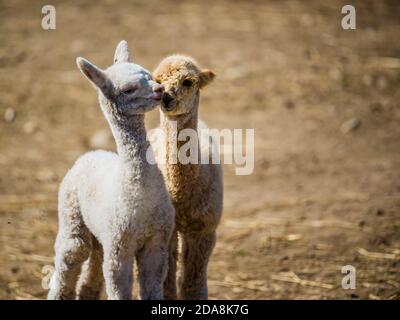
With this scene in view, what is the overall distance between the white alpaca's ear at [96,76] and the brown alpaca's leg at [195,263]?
5.21 ft

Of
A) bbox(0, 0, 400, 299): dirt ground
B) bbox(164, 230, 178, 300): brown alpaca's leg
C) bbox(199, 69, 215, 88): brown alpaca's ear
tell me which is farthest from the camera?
bbox(0, 0, 400, 299): dirt ground

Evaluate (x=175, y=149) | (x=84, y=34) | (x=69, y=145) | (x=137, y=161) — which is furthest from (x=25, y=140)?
(x=137, y=161)

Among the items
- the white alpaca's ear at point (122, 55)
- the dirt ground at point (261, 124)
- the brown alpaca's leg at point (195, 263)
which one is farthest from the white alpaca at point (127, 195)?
the dirt ground at point (261, 124)

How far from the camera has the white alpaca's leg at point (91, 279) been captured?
18.5 feet

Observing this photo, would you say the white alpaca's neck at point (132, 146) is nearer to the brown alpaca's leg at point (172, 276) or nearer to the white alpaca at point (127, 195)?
the white alpaca at point (127, 195)

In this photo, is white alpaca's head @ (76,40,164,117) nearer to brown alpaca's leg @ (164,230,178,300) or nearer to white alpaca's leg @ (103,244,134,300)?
white alpaca's leg @ (103,244,134,300)

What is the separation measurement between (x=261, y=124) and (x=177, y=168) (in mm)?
5332

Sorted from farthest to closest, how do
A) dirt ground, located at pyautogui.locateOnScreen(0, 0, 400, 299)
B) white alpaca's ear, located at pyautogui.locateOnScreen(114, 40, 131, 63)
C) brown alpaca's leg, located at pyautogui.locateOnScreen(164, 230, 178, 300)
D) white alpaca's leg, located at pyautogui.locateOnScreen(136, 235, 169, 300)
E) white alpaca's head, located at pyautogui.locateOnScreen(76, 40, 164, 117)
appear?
dirt ground, located at pyautogui.locateOnScreen(0, 0, 400, 299) < brown alpaca's leg, located at pyautogui.locateOnScreen(164, 230, 178, 300) < white alpaca's ear, located at pyautogui.locateOnScreen(114, 40, 131, 63) < white alpaca's leg, located at pyautogui.locateOnScreen(136, 235, 169, 300) < white alpaca's head, located at pyautogui.locateOnScreen(76, 40, 164, 117)

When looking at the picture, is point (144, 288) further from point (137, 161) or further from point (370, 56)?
point (370, 56)

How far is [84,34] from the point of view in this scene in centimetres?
1410

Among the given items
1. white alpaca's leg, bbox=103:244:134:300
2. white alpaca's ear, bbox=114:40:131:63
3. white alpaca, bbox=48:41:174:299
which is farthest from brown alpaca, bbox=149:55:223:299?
white alpaca's leg, bbox=103:244:134:300

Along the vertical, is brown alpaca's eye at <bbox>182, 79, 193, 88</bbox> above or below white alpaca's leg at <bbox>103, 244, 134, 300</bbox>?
above

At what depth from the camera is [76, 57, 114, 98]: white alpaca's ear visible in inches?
177
